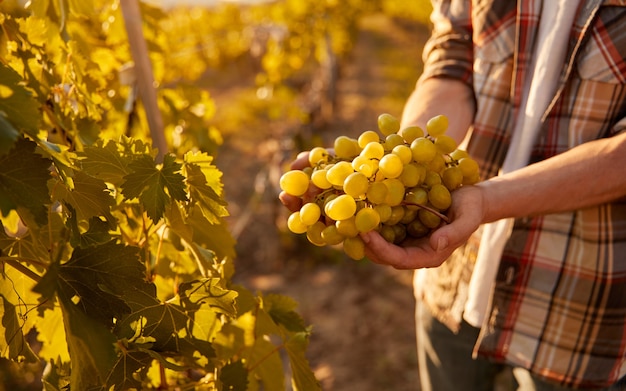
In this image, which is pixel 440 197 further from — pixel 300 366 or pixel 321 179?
pixel 300 366

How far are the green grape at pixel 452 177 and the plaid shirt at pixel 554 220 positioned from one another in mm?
421

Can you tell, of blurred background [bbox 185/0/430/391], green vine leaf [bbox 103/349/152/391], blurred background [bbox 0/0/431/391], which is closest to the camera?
green vine leaf [bbox 103/349/152/391]

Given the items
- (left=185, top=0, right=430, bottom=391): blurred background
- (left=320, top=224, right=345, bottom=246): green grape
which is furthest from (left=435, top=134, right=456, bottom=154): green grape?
(left=185, top=0, right=430, bottom=391): blurred background

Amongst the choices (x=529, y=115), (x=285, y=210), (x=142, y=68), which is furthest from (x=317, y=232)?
(x=285, y=210)

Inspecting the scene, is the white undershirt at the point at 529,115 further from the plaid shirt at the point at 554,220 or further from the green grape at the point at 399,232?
the green grape at the point at 399,232

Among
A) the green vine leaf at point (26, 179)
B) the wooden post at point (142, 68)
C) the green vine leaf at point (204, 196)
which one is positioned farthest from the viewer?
the wooden post at point (142, 68)

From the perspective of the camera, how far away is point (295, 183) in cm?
134

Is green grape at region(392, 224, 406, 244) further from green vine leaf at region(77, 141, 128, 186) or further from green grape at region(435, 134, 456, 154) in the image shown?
green vine leaf at region(77, 141, 128, 186)

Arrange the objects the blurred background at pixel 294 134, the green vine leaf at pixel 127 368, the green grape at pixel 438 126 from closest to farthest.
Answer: the green vine leaf at pixel 127 368
the green grape at pixel 438 126
the blurred background at pixel 294 134

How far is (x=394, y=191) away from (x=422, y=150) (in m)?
0.12

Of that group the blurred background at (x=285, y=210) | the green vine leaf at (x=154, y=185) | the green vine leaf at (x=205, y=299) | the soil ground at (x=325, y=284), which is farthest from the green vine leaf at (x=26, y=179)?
the blurred background at (x=285, y=210)

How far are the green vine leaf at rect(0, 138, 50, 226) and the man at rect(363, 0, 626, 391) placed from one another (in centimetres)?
79

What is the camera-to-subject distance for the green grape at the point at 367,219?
3.83 feet

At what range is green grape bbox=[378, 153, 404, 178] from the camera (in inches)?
46.2
